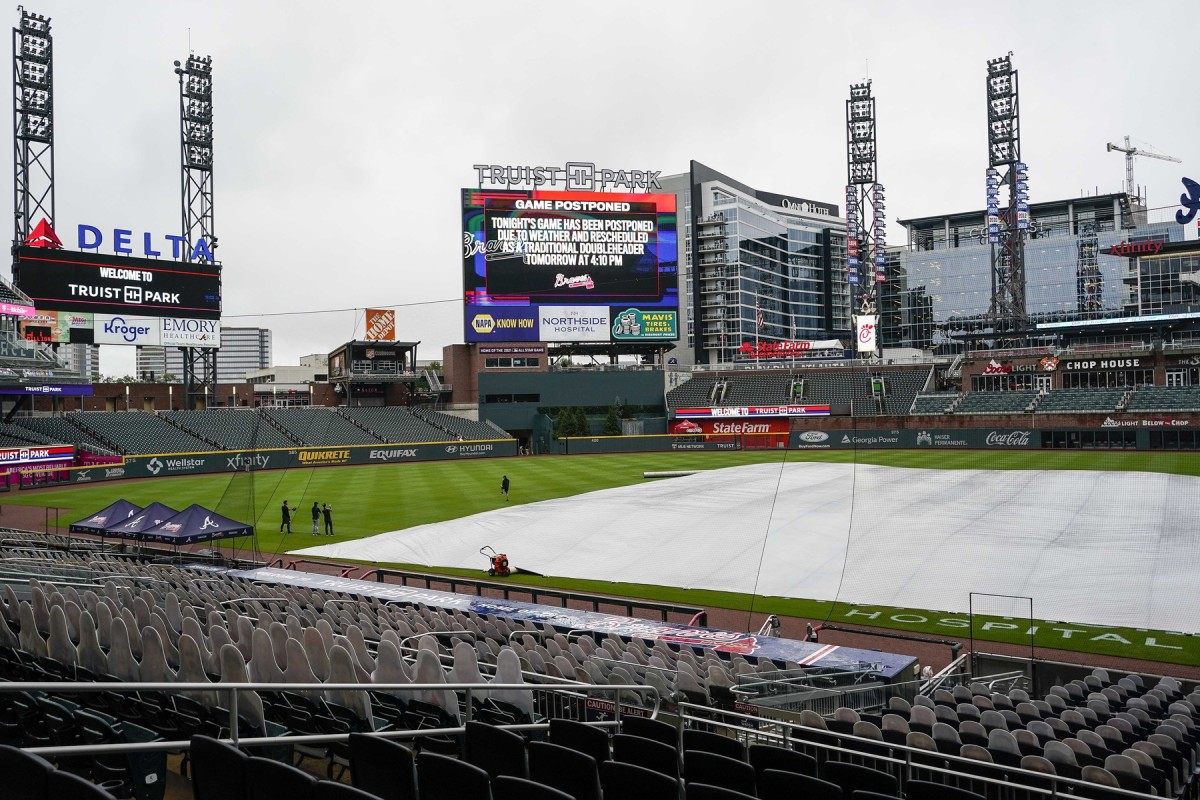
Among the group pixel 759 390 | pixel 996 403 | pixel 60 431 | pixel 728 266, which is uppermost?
pixel 728 266

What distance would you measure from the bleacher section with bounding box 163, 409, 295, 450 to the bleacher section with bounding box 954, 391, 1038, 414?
53.4 metres

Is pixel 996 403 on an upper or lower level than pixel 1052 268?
lower

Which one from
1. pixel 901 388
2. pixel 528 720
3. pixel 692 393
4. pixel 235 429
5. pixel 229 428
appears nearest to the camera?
pixel 528 720

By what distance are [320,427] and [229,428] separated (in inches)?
291

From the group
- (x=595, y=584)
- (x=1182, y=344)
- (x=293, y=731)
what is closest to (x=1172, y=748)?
(x=293, y=731)

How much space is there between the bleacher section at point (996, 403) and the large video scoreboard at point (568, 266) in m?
25.9

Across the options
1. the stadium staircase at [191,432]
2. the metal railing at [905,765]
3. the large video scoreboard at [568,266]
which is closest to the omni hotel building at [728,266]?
the large video scoreboard at [568,266]

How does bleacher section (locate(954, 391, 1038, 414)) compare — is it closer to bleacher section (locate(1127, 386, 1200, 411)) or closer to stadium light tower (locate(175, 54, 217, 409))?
bleacher section (locate(1127, 386, 1200, 411))

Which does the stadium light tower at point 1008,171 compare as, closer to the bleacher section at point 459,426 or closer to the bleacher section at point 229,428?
the bleacher section at point 459,426

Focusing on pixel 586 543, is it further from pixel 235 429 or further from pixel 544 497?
pixel 235 429

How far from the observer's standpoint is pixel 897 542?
22844 mm

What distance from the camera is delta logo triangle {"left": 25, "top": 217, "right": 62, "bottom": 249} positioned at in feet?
196

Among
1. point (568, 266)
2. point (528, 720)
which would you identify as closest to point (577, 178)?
point (568, 266)

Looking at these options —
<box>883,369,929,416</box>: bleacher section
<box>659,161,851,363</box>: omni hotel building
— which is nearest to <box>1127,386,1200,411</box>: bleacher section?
<box>883,369,929,416</box>: bleacher section
